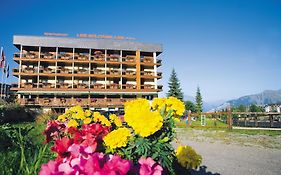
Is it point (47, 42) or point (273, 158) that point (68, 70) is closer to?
point (47, 42)

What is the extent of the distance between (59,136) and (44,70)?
36.7 metres

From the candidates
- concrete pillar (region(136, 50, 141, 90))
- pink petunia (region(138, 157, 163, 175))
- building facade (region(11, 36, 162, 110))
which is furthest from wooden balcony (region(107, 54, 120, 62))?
pink petunia (region(138, 157, 163, 175))

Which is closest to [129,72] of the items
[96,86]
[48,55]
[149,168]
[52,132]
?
[96,86]

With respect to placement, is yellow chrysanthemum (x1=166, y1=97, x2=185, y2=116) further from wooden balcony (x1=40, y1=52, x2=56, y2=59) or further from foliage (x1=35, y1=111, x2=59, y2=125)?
wooden balcony (x1=40, y1=52, x2=56, y2=59)

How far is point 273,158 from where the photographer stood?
715cm

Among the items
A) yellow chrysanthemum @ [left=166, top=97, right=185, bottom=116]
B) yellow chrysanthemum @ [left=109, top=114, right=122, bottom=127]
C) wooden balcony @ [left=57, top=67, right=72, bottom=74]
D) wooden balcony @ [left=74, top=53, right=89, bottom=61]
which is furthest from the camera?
wooden balcony @ [left=74, top=53, right=89, bottom=61]

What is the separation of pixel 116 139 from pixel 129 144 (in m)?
0.28

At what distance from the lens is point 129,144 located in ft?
7.89

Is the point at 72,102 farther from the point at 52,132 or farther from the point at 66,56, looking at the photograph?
the point at 52,132

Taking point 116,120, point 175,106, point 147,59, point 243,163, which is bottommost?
point 243,163

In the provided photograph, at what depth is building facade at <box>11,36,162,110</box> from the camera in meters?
35.6

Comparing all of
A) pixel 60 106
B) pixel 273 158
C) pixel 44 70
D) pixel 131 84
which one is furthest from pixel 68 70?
pixel 273 158

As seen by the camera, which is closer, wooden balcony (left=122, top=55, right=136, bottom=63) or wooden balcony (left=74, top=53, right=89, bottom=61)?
wooden balcony (left=74, top=53, right=89, bottom=61)

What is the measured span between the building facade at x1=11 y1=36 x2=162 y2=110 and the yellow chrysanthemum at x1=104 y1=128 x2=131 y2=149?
34.1 m
